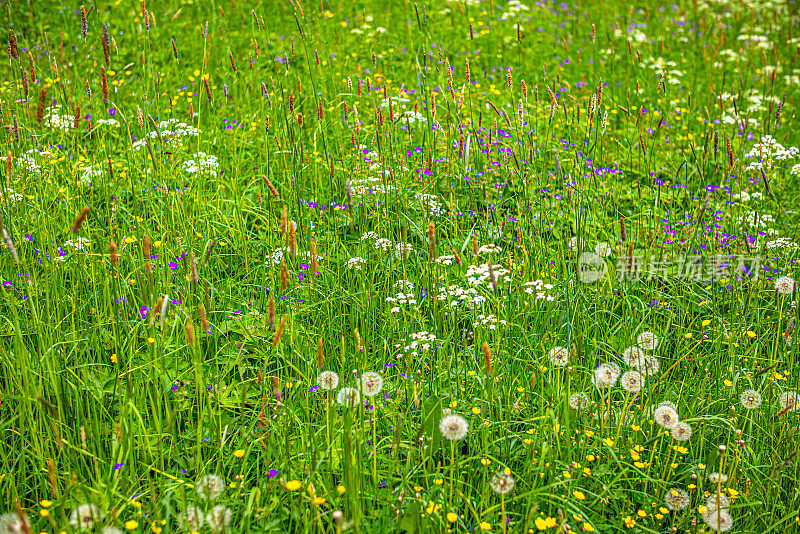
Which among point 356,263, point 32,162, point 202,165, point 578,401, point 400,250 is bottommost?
point 578,401

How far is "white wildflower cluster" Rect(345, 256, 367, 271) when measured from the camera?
2.73 meters

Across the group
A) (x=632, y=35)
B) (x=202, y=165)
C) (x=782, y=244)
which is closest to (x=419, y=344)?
(x=202, y=165)

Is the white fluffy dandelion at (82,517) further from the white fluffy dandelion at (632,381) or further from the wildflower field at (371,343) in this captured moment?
the white fluffy dandelion at (632,381)

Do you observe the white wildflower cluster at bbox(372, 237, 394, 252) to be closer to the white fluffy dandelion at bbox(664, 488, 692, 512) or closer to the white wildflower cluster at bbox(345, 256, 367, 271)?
the white wildflower cluster at bbox(345, 256, 367, 271)

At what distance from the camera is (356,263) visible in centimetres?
283

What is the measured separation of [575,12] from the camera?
7.45 meters

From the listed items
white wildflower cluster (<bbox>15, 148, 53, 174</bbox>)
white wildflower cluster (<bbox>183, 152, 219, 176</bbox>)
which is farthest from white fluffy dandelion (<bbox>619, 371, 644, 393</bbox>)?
white wildflower cluster (<bbox>15, 148, 53, 174</bbox>)

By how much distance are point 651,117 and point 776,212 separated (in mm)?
1624

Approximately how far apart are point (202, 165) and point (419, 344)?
5.52ft

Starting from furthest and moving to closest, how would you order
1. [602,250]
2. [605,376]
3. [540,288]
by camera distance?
[602,250]
[540,288]
[605,376]

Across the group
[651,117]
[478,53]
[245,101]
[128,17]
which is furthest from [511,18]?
[128,17]

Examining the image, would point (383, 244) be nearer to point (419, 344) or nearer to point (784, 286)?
point (419, 344)

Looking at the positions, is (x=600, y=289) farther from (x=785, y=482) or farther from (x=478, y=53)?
(x=478, y=53)

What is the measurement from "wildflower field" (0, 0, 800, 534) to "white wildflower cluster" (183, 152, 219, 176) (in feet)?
0.25
